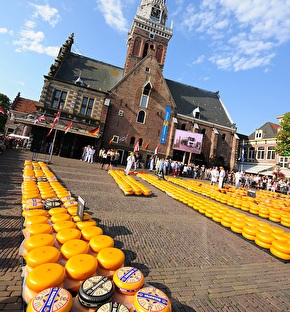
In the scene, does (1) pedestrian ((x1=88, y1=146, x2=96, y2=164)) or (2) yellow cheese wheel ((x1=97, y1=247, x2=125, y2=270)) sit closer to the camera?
(2) yellow cheese wheel ((x1=97, y1=247, x2=125, y2=270))

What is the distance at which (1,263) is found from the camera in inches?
137

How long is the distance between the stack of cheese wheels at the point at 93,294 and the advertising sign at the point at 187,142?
29.0 m

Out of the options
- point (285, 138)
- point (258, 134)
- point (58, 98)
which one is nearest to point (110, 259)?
point (58, 98)

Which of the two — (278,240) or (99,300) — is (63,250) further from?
(278,240)

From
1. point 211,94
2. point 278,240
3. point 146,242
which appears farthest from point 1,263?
point 211,94

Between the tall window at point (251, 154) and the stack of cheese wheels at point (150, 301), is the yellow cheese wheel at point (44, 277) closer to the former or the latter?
the stack of cheese wheels at point (150, 301)

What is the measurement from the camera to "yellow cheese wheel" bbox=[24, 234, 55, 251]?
3284 millimetres

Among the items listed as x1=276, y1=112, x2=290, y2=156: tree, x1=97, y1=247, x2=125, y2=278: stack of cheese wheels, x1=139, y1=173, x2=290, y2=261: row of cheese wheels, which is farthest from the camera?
→ x1=276, y1=112, x2=290, y2=156: tree

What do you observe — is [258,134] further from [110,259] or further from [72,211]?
[110,259]

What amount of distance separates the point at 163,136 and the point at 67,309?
2974cm

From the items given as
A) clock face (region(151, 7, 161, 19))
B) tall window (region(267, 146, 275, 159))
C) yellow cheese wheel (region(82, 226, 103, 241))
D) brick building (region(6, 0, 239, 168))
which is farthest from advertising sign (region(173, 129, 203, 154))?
yellow cheese wheel (region(82, 226, 103, 241))

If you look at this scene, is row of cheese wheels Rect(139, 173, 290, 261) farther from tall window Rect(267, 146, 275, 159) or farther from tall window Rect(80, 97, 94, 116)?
tall window Rect(267, 146, 275, 159)

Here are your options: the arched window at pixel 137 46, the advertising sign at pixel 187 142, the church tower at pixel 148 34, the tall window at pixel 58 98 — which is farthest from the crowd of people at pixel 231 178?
the arched window at pixel 137 46

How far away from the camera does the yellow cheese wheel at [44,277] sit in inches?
96.1
